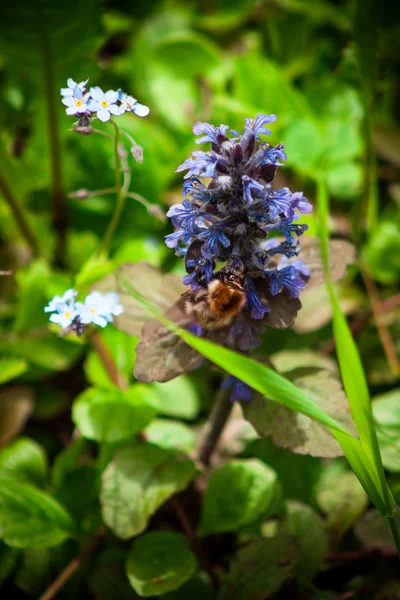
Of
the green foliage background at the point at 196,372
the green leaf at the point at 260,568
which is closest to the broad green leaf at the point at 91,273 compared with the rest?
the green foliage background at the point at 196,372

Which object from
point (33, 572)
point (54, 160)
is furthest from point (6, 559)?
point (54, 160)

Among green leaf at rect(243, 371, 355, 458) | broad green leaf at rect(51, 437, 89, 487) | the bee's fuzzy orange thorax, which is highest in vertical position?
the bee's fuzzy orange thorax

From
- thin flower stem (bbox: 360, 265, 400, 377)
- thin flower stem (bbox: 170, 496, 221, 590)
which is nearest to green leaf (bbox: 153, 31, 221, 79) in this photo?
thin flower stem (bbox: 360, 265, 400, 377)

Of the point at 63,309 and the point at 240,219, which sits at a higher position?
the point at 240,219

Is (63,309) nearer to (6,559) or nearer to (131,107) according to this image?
(131,107)

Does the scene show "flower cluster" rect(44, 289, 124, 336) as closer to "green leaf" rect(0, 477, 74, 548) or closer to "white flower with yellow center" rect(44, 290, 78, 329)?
"white flower with yellow center" rect(44, 290, 78, 329)

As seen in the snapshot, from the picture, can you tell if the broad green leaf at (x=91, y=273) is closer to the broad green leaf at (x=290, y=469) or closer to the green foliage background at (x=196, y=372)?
the green foliage background at (x=196, y=372)

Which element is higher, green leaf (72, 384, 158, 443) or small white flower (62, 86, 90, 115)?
small white flower (62, 86, 90, 115)
